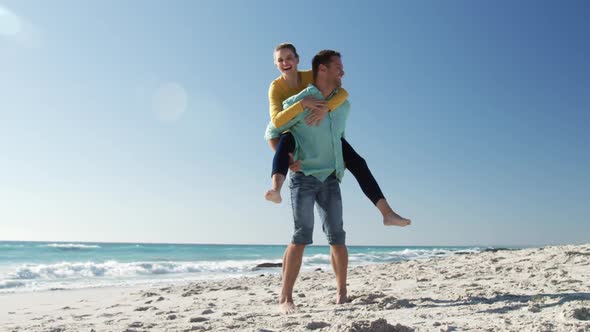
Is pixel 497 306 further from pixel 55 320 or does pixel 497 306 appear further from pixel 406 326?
pixel 55 320

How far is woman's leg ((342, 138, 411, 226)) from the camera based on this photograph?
10.2 feet

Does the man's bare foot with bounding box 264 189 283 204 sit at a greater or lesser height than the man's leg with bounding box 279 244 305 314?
greater

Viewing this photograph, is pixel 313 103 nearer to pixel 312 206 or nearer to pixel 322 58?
pixel 322 58

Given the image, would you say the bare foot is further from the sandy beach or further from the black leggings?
the black leggings

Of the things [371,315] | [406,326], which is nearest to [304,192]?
[371,315]

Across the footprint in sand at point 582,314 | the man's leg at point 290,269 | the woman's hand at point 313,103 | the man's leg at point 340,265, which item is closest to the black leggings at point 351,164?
the woman's hand at point 313,103

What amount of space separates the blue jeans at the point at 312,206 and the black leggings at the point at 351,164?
187 millimetres

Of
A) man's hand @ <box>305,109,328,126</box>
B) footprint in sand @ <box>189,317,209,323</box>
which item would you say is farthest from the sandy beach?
man's hand @ <box>305,109,328,126</box>

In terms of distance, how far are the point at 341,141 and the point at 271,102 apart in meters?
0.59

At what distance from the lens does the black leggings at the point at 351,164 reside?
2.97 m

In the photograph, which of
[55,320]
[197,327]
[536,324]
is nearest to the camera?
[536,324]

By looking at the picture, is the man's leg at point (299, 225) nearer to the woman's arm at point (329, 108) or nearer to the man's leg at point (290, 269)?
the man's leg at point (290, 269)

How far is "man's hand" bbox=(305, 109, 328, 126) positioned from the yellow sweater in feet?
0.27

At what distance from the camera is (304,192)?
3.09 metres
